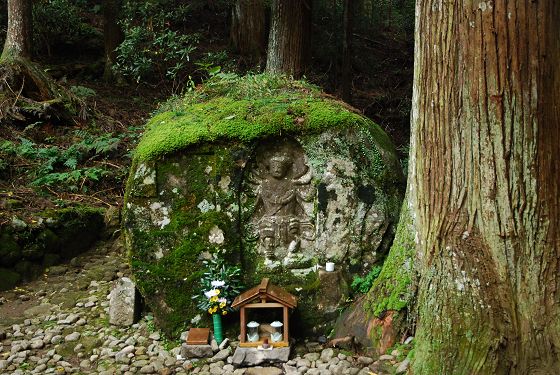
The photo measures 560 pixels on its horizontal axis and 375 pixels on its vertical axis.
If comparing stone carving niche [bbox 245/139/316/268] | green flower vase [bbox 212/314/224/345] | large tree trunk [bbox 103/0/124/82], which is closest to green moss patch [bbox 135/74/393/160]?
stone carving niche [bbox 245/139/316/268]

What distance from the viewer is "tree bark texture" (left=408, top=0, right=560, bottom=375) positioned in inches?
131

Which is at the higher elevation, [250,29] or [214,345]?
[250,29]

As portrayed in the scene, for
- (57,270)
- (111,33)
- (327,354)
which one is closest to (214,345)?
(327,354)

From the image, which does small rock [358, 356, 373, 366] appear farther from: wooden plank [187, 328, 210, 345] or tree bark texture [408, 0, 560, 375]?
wooden plank [187, 328, 210, 345]

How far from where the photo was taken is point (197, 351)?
4.73 metres

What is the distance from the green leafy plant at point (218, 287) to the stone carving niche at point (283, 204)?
1.14ft

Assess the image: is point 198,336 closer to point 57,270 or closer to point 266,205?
point 266,205

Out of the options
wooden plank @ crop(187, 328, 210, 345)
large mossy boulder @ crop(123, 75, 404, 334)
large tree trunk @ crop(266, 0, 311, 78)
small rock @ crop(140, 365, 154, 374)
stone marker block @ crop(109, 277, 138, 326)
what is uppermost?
large tree trunk @ crop(266, 0, 311, 78)

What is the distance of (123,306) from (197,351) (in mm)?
1057

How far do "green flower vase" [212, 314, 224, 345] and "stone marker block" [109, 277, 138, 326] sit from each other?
928 mm

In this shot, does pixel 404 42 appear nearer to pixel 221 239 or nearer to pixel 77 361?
pixel 221 239

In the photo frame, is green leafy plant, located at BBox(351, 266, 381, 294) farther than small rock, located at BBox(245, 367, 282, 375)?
Yes

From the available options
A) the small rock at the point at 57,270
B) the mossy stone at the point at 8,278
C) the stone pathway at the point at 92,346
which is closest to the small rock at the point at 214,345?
the stone pathway at the point at 92,346

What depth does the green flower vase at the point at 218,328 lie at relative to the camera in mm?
4906
